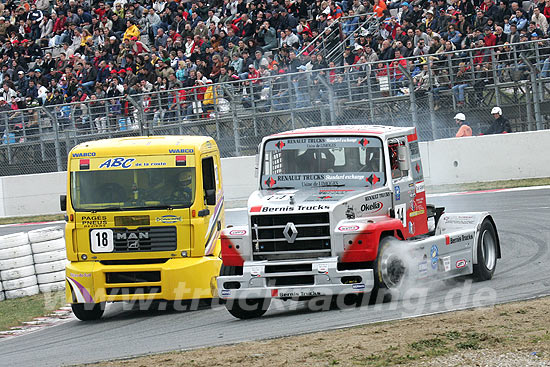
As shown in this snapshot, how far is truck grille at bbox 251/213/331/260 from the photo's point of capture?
32.7ft

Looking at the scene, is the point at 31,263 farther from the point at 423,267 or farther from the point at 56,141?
the point at 56,141

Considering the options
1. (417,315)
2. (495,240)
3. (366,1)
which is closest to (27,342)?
(417,315)

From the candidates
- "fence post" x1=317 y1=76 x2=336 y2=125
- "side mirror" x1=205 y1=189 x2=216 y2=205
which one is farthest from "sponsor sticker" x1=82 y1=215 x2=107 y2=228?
"fence post" x1=317 y1=76 x2=336 y2=125

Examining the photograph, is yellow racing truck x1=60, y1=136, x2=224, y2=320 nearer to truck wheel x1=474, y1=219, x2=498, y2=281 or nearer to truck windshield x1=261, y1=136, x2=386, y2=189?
truck windshield x1=261, y1=136, x2=386, y2=189

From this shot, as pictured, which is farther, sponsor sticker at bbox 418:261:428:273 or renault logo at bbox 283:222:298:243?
sponsor sticker at bbox 418:261:428:273

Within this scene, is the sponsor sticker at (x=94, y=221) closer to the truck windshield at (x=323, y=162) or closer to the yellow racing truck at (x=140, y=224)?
the yellow racing truck at (x=140, y=224)

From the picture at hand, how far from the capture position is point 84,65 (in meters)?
29.4

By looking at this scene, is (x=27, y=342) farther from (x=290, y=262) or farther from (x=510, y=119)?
(x=510, y=119)

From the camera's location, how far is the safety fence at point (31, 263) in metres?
13.4

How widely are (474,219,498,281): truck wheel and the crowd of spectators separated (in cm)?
894

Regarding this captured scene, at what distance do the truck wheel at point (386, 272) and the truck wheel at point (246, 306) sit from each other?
3.96ft

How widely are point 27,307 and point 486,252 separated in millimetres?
6099

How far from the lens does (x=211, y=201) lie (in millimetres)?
11664

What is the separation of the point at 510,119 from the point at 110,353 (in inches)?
545
